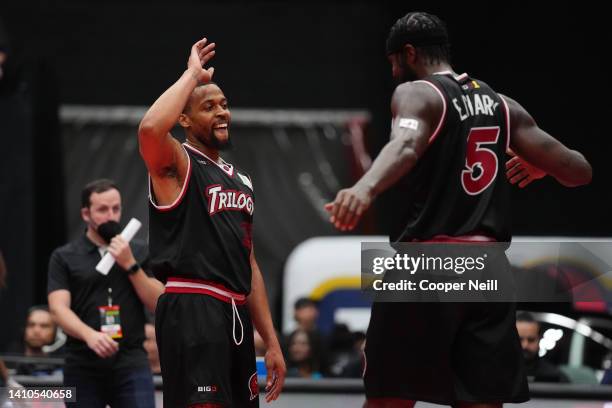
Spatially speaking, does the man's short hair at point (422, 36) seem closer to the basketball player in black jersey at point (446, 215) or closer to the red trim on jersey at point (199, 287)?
the basketball player in black jersey at point (446, 215)

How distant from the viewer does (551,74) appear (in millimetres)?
14047

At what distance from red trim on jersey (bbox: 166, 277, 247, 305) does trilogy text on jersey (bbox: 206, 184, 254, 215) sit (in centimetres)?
32

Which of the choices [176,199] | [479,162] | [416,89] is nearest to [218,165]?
[176,199]

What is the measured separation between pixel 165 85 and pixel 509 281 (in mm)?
11962

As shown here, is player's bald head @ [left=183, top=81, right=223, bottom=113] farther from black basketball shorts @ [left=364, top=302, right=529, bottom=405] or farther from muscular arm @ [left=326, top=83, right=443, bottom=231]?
black basketball shorts @ [left=364, top=302, right=529, bottom=405]

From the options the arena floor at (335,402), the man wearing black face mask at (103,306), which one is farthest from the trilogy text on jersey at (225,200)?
the arena floor at (335,402)

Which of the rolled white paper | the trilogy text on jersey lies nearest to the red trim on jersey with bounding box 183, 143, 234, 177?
the trilogy text on jersey

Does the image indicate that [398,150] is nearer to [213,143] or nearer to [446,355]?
[446,355]

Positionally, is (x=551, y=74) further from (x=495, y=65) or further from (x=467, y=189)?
(x=467, y=189)

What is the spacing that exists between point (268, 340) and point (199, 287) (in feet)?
1.75

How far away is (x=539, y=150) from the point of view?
15.5 feet

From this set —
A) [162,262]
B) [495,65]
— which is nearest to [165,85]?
[495,65]

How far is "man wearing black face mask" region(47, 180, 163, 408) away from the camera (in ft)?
20.4

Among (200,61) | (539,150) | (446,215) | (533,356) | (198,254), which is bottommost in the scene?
(533,356)
